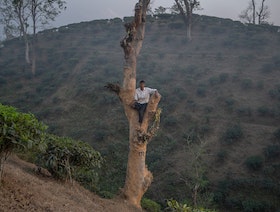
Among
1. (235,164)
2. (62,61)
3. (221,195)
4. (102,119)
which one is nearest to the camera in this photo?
(221,195)

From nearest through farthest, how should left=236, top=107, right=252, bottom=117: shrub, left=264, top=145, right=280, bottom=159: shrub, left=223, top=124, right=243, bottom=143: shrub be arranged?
left=264, top=145, right=280, bottom=159: shrub → left=223, top=124, right=243, bottom=143: shrub → left=236, top=107, right=252, bottom=117: shrub

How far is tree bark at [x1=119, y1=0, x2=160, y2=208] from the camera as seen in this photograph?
8.68m

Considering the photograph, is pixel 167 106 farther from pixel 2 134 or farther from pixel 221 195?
pixel 2 134

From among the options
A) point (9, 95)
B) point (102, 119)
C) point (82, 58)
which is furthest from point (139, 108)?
point (82, 58)

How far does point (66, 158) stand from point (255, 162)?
10.6m

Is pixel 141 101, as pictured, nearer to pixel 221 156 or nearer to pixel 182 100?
pixel 221 156

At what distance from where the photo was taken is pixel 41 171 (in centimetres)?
909

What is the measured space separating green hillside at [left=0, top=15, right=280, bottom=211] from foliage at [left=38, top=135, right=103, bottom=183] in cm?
380

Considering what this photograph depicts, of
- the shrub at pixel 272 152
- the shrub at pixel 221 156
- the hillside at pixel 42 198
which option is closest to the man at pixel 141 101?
the hillside at pixel 42 198

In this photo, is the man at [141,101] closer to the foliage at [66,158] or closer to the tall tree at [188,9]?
the foliage at [66,158]

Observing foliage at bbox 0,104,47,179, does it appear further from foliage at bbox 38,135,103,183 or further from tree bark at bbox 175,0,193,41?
tree bark at bbox 175,0,193,41

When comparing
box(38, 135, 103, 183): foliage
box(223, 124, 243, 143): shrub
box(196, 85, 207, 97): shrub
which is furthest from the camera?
box(196, 85, 207, 97): shrub

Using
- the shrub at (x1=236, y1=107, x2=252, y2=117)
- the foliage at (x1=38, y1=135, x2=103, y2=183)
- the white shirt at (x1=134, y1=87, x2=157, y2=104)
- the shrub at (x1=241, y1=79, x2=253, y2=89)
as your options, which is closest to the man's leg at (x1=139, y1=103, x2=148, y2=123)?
the white shirt at (x1=134, y1=87, x2=157, y2=104)

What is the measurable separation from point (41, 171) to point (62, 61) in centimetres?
2667
